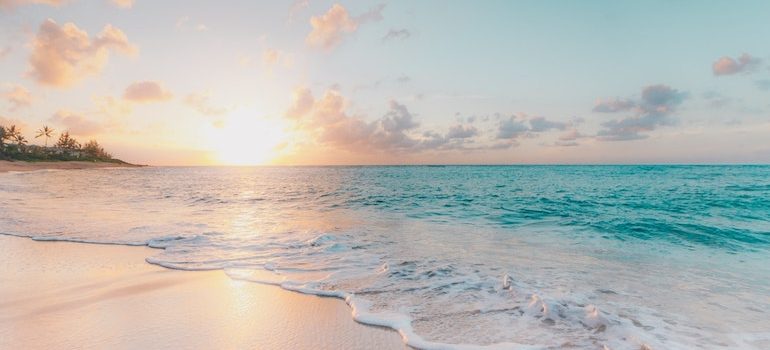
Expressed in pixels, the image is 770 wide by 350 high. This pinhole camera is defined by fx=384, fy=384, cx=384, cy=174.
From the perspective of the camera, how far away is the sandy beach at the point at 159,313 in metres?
4.46

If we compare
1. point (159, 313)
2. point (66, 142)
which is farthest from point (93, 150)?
point (159, 313)

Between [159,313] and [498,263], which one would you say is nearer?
[159,313]

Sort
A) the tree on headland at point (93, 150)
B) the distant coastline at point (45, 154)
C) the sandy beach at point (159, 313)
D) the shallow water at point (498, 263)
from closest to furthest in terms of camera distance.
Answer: the sandy beach at point (159, 313) < the shallow water at point (498, 263) < the distant coastline at point (45, 154) < the tree on headland at point (93, 150)

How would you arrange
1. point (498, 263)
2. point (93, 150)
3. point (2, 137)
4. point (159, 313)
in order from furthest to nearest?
1. point (93, 150)
2. point (2, 137)
3. point (498, 263)
4. point (159, 313)

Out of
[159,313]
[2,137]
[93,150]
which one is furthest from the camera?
[93,150]

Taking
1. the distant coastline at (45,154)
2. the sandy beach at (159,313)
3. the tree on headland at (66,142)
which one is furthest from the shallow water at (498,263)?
the tree on headland at (66,142)

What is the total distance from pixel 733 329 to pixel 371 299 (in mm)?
5050

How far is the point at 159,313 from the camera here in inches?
208

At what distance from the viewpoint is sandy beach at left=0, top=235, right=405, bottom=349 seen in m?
4.46

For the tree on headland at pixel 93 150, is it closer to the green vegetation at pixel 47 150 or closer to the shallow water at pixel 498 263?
the green vegetation at pixel 47 150

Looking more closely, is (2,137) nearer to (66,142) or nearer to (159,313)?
(66,142)

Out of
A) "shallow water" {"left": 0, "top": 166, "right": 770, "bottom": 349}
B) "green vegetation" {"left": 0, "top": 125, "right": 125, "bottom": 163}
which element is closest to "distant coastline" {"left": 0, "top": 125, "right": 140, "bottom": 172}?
"green vegetation" {"left": 0, "top": 125, "right": 125, "bottom": 163}

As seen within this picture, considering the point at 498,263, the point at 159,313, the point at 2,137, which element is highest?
the point at 2,137

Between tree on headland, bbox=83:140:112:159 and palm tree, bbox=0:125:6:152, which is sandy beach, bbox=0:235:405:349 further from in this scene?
tree on headland, bbox=83:140:112:159
